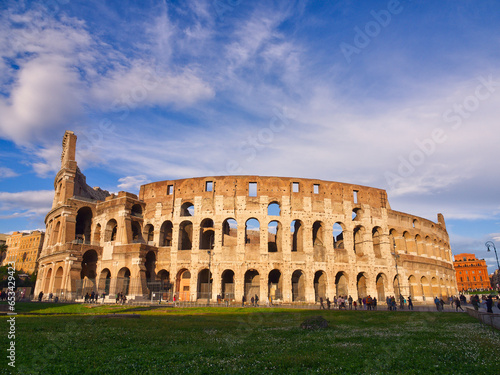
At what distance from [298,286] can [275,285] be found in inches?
106

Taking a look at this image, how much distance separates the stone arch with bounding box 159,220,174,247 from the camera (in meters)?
39.6

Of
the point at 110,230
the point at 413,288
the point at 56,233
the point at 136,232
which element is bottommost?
the point at 413,288

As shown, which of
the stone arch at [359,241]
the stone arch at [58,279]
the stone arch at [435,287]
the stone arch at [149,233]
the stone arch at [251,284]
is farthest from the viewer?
the stone arch at [435,287]

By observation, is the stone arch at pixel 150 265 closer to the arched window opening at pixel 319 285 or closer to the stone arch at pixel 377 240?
the arched window opening at pixel 319 285

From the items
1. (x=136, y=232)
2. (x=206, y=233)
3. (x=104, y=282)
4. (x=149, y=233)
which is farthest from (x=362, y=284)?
(x=104, y=282)

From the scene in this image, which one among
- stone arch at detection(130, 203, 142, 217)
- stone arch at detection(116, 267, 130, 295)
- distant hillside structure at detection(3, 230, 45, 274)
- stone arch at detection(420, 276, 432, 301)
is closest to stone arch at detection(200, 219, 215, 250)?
stone arch at detection(130, 203, 142, 217)

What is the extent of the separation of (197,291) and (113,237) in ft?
45.9

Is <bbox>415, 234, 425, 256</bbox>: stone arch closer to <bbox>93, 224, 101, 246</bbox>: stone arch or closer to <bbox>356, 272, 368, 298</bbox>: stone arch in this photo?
<bbox>356, 272, 368, 298</bbox>: stone arch

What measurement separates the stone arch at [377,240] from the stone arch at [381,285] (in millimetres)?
2554

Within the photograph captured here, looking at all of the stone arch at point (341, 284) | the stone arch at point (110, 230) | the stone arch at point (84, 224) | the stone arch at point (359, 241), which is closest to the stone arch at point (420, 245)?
the stone arch at point (359, 241)

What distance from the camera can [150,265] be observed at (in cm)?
3844

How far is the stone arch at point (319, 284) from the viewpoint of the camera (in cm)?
3756

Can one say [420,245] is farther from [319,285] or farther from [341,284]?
[319,285]

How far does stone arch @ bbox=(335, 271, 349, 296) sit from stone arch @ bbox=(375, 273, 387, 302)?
495cm
